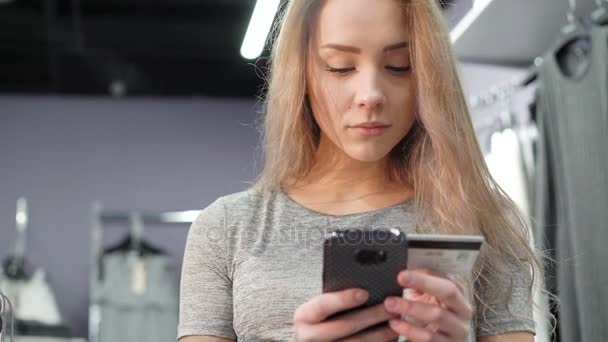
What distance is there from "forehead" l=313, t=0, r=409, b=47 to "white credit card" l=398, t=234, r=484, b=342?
1.30 feet

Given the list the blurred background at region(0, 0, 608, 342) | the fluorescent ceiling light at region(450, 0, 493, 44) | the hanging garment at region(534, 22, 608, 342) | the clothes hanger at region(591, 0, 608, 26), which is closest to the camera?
the hanging garment at region(534, 22, 608, 342)

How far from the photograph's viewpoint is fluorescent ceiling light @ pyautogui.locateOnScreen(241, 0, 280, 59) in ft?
9.80

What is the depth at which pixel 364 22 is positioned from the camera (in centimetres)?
141

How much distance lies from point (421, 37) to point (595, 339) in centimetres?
128

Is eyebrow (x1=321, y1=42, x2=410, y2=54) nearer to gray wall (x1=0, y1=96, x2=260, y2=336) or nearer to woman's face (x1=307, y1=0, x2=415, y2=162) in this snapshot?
woman's face (x1=307, y1=0, x2=415, y2=162)

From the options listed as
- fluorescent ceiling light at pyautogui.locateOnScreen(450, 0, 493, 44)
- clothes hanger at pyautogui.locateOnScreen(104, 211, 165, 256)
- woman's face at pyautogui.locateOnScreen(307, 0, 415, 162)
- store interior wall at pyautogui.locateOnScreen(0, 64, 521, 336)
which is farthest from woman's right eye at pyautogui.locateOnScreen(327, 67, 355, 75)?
store interior wall at pyautogui.locateOnScreen(0, 64, 521, 336)

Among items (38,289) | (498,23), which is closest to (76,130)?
(38,289)

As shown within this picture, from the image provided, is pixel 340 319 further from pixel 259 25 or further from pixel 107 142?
pixel 107 142

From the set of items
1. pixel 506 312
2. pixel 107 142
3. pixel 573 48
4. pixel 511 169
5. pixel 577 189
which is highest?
pixel 107 142

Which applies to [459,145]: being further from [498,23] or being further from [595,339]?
[498,23]

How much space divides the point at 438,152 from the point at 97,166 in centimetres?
472

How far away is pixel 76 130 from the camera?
592 cm

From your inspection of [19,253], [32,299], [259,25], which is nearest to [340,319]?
[259,25]

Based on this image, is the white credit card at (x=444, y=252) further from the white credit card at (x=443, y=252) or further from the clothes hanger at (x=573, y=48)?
the clothes hanger at (x=573, y=48)
